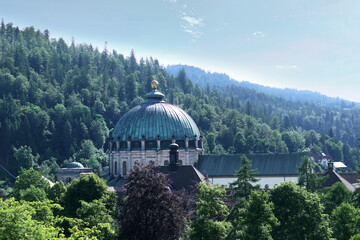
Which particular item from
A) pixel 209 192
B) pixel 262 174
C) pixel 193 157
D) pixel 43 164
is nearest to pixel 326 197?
pixel 209 192

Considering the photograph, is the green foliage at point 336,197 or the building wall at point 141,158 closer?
the green foliage at point 336,197

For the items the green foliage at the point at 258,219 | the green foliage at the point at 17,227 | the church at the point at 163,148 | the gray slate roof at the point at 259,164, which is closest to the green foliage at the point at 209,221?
the green foliage at the point at 258,219

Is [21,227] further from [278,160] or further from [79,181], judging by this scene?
[278,160]

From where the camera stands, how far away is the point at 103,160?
613 ft

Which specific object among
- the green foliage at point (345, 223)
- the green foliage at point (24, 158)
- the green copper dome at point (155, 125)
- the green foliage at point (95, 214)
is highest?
the green copper dome at point (155, 125)

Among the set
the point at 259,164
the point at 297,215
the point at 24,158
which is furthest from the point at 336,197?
the point at 24,158

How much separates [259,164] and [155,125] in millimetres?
18958

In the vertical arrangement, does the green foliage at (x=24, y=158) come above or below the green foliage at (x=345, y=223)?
below

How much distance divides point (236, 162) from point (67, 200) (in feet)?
142

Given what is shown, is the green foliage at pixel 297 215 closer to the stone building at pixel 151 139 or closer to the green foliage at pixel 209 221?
the green foliage at pixel 209 221

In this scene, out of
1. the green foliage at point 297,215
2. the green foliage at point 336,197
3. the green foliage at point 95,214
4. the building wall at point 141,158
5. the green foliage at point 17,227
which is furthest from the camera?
the building wall at point 141,158

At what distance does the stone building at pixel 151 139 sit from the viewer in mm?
113875

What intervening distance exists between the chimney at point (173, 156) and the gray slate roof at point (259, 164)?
20.3 ft

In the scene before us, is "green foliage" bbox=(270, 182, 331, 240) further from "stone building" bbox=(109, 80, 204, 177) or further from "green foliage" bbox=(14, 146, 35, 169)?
"green foliage" bbox=(14, 146, 35, 169)
